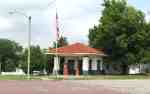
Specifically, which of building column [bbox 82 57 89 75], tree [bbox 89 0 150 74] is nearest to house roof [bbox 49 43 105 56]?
building column [bbox 82 57 89 75]

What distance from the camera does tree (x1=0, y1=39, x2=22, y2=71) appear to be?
15062 centimetres

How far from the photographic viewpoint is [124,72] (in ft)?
276

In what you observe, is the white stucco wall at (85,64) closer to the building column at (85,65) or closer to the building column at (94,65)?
the building column at (85,65)

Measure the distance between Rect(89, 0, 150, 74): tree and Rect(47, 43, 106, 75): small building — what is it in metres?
2.23

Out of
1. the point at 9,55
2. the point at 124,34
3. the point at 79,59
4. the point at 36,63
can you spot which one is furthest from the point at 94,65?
the point at 9,55

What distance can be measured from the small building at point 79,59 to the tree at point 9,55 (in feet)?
222

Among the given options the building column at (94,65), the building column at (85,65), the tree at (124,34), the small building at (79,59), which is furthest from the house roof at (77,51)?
the tree at (124,34)

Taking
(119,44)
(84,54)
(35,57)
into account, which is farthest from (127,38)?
(35,57)

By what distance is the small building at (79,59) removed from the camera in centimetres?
7856

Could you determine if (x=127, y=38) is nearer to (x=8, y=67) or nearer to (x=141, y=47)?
(x=141, y=47)

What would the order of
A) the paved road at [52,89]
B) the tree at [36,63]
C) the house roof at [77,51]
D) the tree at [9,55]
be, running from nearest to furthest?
the paved road at [52,89] < the house roof at [77,51] < the tree at [36,63] < the tree at [9,55]

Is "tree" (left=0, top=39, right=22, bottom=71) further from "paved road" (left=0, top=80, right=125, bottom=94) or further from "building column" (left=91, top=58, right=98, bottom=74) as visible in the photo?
"paved road" (left=0, top=80, right=125, bottom=94)

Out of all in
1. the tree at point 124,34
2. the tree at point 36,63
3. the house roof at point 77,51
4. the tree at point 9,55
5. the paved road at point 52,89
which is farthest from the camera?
the tree at point 9,55

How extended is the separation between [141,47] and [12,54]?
84.8 m
